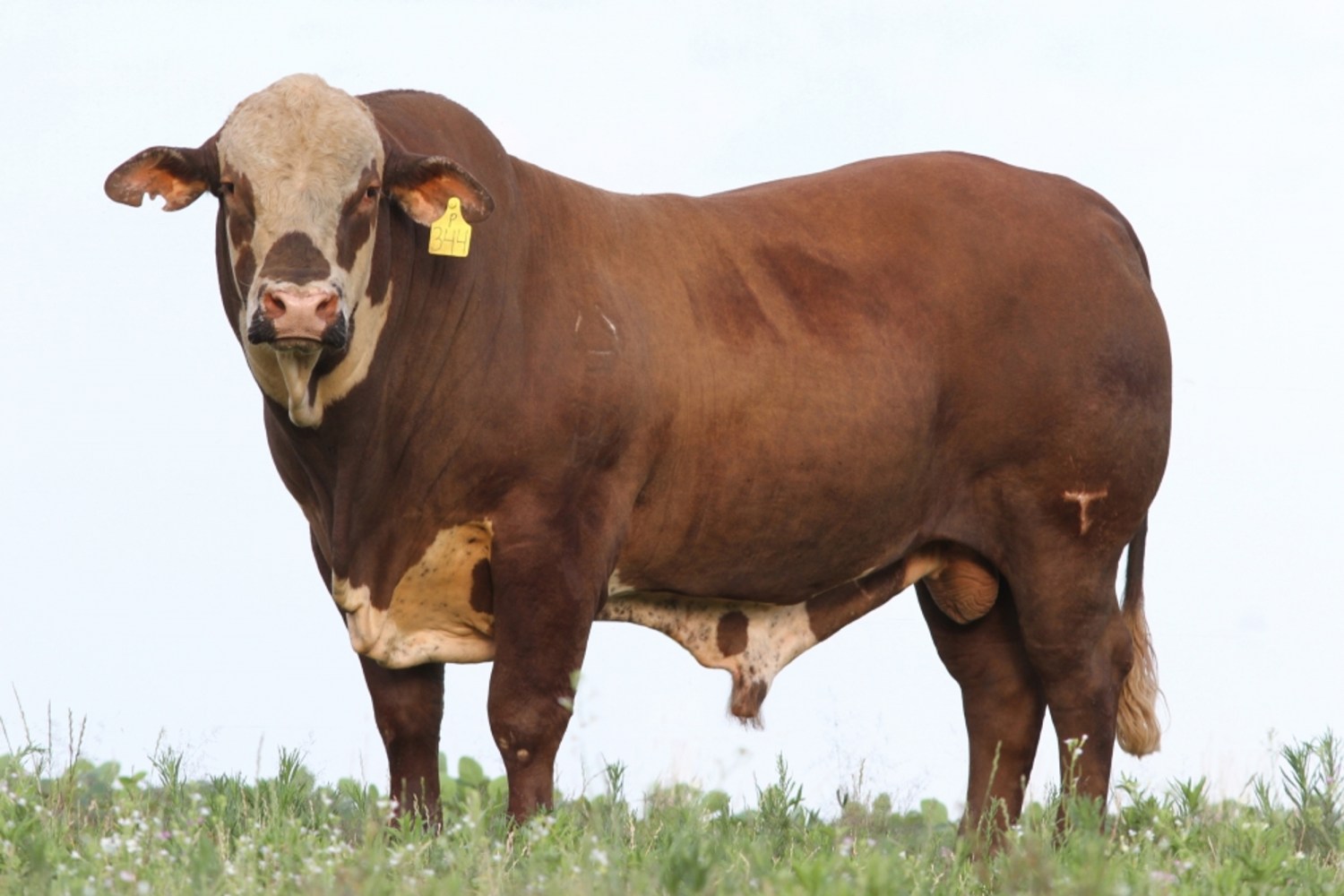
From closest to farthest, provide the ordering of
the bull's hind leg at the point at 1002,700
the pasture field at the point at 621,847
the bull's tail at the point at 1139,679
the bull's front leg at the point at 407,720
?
the pasture field at the point at 621,847, the bull's front leg at the point at 407,720, the bull's hind leg at the point at 1002,700, the bull's tail at the point at 1139,679

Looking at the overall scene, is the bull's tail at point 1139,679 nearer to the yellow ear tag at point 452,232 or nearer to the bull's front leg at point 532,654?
the bull's front leg at point 532,654

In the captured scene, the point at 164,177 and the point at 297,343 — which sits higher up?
the point at 164,177

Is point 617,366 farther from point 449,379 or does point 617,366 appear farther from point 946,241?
point 946,241

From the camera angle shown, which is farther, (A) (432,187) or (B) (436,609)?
(B) (436,609)

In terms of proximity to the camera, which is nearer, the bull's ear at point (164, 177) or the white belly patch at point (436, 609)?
the bull's ear at point (164, 177)

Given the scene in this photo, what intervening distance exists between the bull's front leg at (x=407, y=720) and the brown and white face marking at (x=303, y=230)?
108cm

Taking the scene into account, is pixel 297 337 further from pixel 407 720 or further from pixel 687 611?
pixel 687 611

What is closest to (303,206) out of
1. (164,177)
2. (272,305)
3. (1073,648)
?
(272,305)

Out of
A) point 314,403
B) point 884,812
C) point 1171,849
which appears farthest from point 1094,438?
point 314,403

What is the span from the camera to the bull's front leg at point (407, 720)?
717cm

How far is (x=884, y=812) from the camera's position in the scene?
813 cm

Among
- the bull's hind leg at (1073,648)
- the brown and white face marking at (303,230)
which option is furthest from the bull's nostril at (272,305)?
the bull's hind leg at (1073,648)

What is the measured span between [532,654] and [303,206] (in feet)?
5.36

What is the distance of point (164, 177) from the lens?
6574mm
